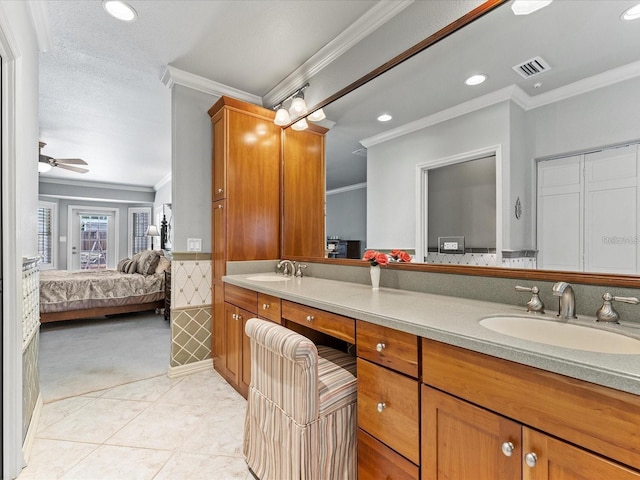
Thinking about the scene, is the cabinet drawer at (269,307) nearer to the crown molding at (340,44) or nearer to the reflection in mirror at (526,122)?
the reflection in mirror at (526,122)

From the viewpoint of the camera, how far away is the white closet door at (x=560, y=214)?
1214 millimetres

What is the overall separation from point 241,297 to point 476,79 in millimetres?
1967

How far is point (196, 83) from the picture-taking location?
9.03ft

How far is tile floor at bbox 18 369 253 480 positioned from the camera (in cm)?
154

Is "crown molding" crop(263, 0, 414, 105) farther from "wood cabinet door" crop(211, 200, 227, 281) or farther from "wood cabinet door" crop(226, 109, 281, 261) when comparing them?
"wood cabinet door" crop(211, 200, 227, 281)

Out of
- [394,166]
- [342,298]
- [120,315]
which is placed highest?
[394,166]

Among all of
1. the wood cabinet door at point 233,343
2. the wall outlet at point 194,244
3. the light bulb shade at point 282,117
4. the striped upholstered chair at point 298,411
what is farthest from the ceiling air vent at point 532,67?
the wall outlet at point 194,244

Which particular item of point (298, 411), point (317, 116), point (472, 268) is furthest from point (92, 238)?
point (472, 268)

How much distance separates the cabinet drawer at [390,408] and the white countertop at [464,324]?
0.20m

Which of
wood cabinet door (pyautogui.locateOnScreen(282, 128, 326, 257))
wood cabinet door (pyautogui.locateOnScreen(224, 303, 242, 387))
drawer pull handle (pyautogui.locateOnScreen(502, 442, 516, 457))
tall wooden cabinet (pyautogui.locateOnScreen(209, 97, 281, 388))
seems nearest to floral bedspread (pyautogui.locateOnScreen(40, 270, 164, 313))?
tall wooden cabinet (pyautogui.locateOnScreen(209, 97, 281, 388))

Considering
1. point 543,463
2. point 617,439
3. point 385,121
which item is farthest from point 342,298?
point 385,121

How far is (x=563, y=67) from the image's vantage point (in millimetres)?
1244

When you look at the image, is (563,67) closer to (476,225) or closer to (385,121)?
(476,225)

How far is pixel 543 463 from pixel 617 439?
0.60 feet
